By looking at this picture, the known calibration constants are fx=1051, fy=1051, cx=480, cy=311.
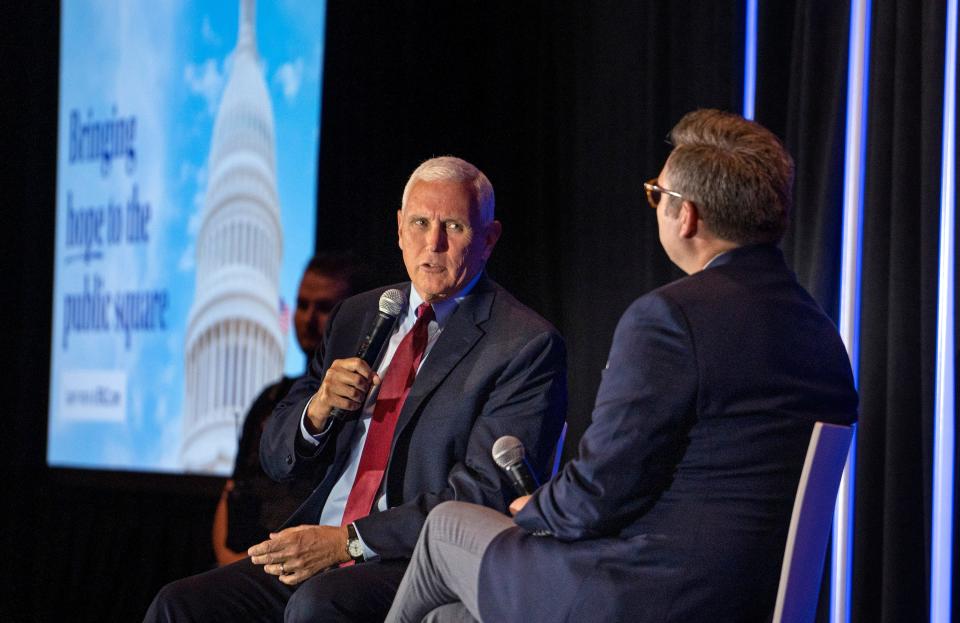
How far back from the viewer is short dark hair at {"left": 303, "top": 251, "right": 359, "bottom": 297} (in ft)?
14.0

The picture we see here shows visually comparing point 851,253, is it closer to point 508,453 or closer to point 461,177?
point 461,177

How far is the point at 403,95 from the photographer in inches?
170

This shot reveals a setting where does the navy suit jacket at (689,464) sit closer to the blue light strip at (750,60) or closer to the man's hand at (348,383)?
the man's hand at (348,383)

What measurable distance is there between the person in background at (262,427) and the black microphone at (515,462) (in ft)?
Answer: 7.13

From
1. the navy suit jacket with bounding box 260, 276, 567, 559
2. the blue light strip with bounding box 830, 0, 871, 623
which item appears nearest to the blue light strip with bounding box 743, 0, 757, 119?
the blue light strip with bounding box 830, 0, 871, 623

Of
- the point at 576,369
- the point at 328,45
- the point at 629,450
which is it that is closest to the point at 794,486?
the point at 629,450

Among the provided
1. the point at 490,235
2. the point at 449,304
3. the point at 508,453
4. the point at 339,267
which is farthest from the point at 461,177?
the point at 339,267

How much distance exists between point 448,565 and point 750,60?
2.16 metres

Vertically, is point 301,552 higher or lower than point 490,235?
lower

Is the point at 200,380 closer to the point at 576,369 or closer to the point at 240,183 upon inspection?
the point at 240,183

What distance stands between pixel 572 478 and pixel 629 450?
120mm

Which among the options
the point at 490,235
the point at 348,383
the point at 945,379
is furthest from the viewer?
the point at 945,379

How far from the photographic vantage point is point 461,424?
2.40 meters

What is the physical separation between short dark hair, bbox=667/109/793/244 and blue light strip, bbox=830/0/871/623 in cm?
127
